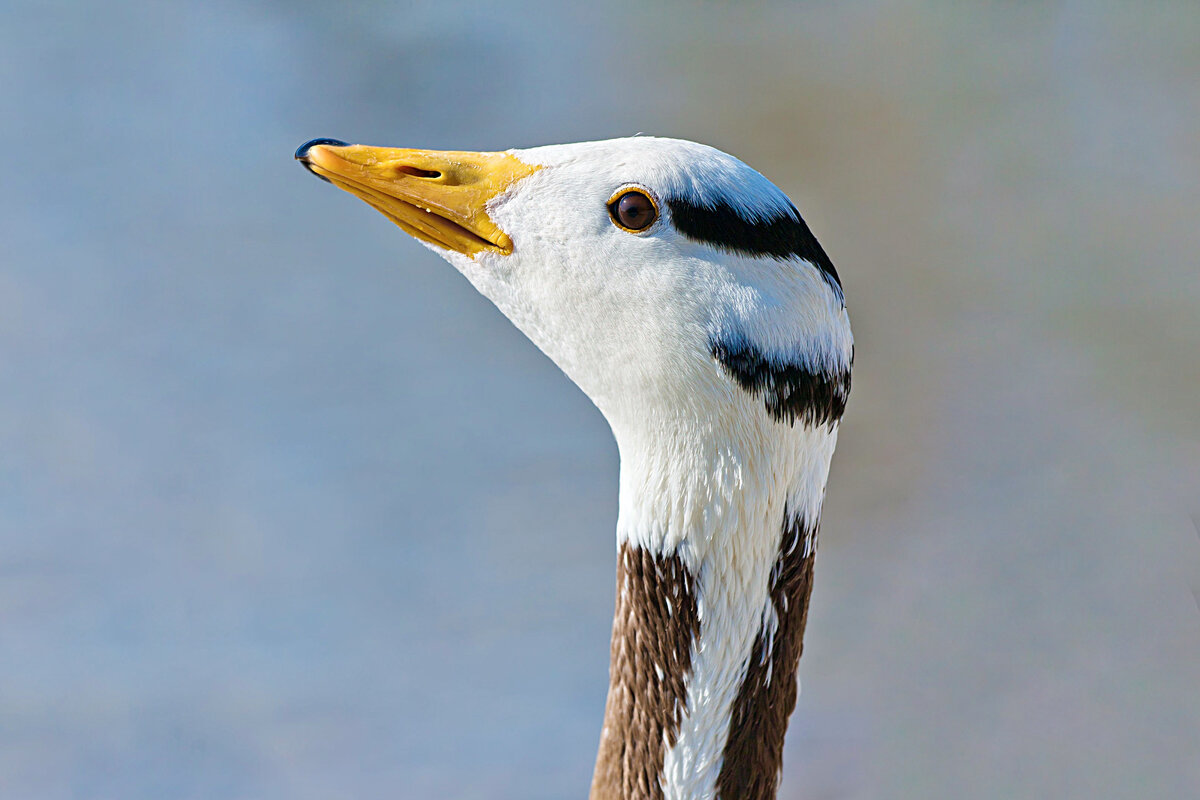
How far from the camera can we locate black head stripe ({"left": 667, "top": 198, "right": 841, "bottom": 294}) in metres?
1.38

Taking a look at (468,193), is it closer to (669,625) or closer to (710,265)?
(710,265)

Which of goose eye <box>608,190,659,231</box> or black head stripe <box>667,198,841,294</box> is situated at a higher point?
goose eye <box>608,190,659,231</box>

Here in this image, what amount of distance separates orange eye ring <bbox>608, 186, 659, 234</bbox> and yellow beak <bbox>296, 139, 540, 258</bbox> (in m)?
0.13

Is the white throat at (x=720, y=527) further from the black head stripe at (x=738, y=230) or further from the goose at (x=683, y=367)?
the black head stripe at (x=738, y=230)

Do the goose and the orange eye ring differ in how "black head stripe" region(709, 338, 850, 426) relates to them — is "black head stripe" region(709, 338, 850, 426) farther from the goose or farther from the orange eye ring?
the orange eye ring

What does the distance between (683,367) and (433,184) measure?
398 millimetres

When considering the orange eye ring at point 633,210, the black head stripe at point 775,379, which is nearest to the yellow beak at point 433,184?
the orange eye ring at point 633,210

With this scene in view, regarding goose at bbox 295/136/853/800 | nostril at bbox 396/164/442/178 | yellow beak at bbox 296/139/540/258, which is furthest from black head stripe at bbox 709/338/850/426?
nostril at bbox 396/164/442/178

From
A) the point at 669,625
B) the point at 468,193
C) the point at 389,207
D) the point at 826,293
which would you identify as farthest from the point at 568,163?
the point at 669,625

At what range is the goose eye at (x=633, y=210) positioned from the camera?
4.62ft

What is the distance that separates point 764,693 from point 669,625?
160 mm

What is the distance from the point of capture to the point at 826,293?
4.60ft

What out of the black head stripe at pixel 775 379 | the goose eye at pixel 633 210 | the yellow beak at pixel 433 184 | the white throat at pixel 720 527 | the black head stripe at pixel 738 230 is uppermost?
the yellow beak at pixel 433 184

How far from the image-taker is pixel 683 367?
1407mm
